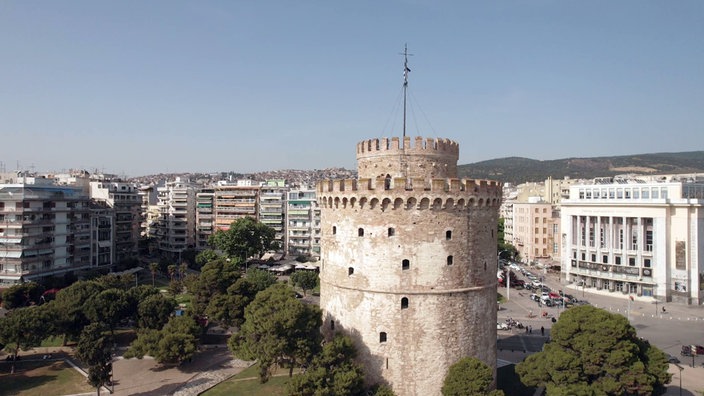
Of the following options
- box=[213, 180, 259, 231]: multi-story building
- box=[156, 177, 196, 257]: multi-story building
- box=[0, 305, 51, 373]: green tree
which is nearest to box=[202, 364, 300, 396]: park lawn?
box=[0, 305, 51, 373]: green tree

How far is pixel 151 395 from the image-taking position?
34281 mm

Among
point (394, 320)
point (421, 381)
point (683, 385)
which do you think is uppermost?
point (394, 320)

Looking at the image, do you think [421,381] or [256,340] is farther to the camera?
[256,340]

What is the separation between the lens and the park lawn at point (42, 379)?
35.9m

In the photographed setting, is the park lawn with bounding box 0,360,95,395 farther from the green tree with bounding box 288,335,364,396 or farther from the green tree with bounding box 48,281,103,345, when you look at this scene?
the green tree with bounding box 288,335,364,396

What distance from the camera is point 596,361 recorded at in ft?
96.0

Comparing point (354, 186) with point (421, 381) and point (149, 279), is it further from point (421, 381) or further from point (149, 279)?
point (149, 279)

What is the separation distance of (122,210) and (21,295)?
40186 mm

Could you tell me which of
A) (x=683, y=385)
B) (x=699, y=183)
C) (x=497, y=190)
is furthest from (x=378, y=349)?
(x=699, y=183)

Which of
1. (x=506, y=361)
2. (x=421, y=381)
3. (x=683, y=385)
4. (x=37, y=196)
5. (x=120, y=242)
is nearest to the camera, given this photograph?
(x=421, y=381)

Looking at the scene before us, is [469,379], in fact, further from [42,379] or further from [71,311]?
[71,311]

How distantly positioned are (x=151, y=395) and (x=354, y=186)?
802 inches

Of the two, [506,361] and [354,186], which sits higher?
[354,186]

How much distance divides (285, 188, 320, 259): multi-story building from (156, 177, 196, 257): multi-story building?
26.1 meters
